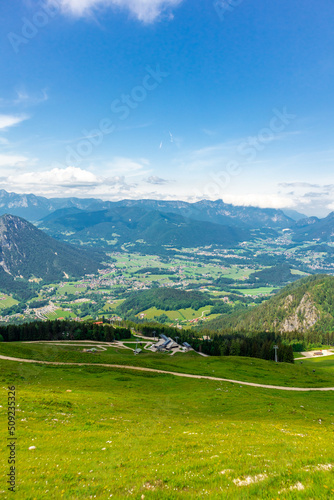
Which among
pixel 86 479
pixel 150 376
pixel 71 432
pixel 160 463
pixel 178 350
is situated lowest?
pixel 178 350

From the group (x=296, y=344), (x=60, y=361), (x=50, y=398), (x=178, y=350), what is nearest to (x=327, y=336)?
(x=296, y=344)

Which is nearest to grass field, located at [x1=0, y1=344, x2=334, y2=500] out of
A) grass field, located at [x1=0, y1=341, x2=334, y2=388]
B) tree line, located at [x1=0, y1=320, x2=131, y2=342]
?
grass field, located at [x1=0, y1=341, x2=334, y2=388]

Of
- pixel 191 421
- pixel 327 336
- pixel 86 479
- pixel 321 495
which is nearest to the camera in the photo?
pixel 321 495

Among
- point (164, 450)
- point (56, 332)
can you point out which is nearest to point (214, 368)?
point (164, 450)

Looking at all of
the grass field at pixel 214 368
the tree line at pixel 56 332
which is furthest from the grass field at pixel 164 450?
the tree line at pixel 56 332

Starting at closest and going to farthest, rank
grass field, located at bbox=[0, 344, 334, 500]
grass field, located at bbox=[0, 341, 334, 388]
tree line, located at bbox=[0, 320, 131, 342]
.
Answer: grass field, located at bbox=[0, 344, 334, 500] → grass field, located at bbox=[0, 341, 334, 388] → tree line, located at bbox=[0, 320, 131, 342]

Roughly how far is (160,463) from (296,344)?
171672mm

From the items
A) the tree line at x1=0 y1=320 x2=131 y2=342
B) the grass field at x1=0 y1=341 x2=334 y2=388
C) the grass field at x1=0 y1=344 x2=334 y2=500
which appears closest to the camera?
the grass field at x1=0 y1=344 x2=334 y2=500

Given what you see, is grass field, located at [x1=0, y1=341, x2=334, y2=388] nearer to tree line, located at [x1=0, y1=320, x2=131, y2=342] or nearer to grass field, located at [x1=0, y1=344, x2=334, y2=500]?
grass field, located at [x1=0, y1=344, x2=334, y2=500]

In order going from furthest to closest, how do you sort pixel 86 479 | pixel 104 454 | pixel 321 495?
pixel 104 454 → pixel 86 479 → pixel 321 495

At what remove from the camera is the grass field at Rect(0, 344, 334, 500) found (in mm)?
10367

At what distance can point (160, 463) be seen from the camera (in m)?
14.3

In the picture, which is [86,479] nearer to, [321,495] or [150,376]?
[321,495]

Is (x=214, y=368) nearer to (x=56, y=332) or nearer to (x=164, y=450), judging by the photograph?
(x=164, y=450)
